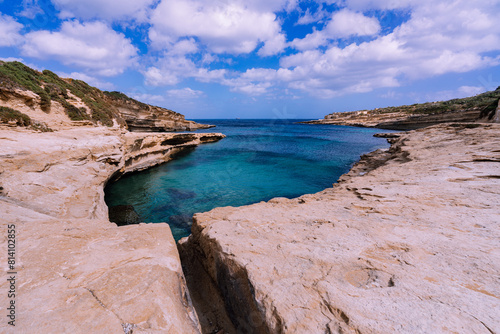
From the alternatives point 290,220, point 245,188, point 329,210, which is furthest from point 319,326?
point 245,188

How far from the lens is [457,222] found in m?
3.64

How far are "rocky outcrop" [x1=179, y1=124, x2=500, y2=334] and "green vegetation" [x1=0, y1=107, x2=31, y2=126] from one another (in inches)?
455

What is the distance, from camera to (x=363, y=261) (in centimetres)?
280

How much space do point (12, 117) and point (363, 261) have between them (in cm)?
1539

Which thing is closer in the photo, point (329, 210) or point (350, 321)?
point (350, 321)

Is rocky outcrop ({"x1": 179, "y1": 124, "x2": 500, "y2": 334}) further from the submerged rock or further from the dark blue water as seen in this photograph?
the submerged rock

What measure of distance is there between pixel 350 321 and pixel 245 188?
39.0 ft

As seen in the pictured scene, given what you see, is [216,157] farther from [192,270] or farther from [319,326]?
[319,326]

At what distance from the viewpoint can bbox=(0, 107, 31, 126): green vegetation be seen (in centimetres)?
948

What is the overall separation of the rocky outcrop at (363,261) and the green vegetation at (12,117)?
38.0 feet

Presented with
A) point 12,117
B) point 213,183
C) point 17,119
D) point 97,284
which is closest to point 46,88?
point 17,119

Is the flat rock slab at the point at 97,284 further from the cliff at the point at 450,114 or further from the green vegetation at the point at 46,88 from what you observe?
the cliff at the point at 450,114

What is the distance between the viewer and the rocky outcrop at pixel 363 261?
6.55 ft

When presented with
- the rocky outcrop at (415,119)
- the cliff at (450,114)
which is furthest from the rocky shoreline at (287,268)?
the rocky outcrop at (415,119)
